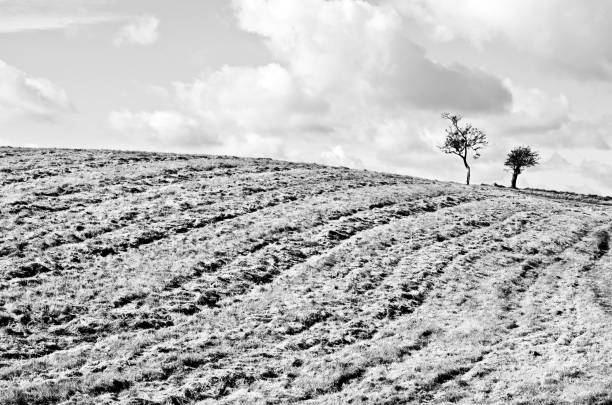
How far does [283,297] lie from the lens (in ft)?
70.5

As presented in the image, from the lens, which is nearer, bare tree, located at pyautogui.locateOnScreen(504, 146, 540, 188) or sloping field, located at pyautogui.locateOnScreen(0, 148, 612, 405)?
sloping field, located at pyautogui.locateOnScreen(0, 148, 612, 405)

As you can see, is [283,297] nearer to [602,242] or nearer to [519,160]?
[602,242]

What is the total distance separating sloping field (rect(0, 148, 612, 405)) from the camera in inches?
583

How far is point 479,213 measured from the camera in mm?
39250

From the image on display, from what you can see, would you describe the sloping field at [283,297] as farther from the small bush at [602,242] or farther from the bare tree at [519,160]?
the bare tree at [519,160]

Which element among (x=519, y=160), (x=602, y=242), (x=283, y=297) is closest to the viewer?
(x=283, y=297)

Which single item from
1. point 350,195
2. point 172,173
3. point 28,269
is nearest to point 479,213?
point 350,195

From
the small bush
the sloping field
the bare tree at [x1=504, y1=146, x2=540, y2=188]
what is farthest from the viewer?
the bare tree at [x1=504, y1=146, x2=540, y2=188]

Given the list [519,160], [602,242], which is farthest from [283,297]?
[519,160]

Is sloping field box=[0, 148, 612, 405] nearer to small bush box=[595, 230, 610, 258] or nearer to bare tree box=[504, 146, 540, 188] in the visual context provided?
small bush box=[595, 230, 610, 258]

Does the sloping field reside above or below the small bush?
below

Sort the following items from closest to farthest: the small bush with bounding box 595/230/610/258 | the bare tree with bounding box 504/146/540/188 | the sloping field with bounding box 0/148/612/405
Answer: the sloping field with bounding box 0/148/612/405 → the small bush with bounding box 595/230/610/258 → the bare tree with bounding box 504/146/540/188

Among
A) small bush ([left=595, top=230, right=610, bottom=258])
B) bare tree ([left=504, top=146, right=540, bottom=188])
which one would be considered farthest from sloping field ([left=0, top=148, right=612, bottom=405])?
bare tree ([left=504, top=146, right=540, bottom=188])

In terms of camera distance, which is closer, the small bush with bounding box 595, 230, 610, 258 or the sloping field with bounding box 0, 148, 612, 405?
the sloping field with bounding box 0, 148, 612, 405
